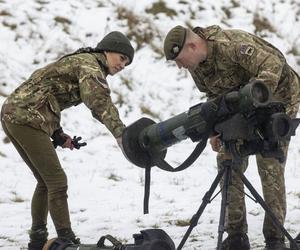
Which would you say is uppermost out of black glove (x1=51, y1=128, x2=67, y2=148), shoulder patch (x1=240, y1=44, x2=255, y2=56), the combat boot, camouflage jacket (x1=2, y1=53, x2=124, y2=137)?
shoulder patch (x1=240, y1=44, x2=255, y2=56)

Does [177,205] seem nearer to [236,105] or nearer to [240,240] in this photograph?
[240,240]

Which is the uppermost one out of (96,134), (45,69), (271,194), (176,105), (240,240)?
(176,105)

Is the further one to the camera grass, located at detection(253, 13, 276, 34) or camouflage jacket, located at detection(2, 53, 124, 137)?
grass, located at detection(253, 13, 276, 34)

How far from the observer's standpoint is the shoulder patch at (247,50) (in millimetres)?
4086

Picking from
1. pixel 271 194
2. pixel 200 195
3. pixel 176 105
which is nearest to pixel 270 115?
pixel 271 194

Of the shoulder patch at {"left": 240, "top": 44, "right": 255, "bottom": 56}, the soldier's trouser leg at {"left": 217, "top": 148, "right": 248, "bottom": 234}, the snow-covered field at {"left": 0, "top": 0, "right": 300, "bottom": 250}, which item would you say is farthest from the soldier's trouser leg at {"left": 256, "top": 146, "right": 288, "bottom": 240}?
the shoulder patch at {"left": 240, "top": 44, "right": 255, "bottom": 56}

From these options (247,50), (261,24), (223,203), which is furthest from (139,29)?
(223,203)

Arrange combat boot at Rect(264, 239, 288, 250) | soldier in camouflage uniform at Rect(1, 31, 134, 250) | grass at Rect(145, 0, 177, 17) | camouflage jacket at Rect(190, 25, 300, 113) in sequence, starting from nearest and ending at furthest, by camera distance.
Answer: camouflage jacket at Rect(190, 25, 300, 113) < combat boot at Rect(264, 239, 288, 250) < soldier in camouflage uniform at Rect(1, 31, 134, 250) < grass at Rect(145, 0, 177, 17)

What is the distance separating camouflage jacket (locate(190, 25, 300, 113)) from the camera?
4.04 meters

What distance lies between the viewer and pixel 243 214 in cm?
462

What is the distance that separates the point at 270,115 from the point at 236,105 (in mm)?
196

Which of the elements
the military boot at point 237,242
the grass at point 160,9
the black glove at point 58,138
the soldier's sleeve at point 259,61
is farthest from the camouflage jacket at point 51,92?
the grass at point 160,9

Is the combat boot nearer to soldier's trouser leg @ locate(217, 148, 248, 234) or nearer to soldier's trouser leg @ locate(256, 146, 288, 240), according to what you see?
soldier's trouser leg @ locate(256, 146, 288, 240)

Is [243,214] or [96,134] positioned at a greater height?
[96,134]
